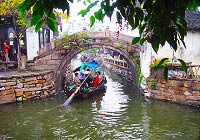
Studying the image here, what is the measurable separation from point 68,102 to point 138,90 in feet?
17.3

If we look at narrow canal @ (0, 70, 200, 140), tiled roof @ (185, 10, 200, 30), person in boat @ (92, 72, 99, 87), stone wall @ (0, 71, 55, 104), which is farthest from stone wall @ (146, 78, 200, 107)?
stone wall @ (0, 71, 55, 104)

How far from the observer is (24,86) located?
12.5 meters

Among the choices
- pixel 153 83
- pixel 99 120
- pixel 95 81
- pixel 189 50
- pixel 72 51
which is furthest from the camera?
pixel 72 51

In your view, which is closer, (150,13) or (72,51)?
(150,13)

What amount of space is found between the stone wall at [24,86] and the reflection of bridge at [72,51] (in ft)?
4.30

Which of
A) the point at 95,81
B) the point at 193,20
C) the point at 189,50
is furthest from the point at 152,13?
the point at 95,81

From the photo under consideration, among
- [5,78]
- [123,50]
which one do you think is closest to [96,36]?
[123,50]

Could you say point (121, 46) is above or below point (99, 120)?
above

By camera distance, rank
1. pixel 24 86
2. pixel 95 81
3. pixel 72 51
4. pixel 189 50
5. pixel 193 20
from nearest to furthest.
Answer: pixel 24 86, pixel 189 50, pixel 193 20, pixel 95 81, pixel 72 51

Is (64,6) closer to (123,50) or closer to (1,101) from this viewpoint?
(1,101)

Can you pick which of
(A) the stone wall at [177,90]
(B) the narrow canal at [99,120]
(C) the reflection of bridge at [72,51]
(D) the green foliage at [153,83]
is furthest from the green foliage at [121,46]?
(D) the green foliage at [153,83]

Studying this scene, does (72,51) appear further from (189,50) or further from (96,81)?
(189,50)

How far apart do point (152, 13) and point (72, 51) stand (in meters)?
13.3

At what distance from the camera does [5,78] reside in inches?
473
